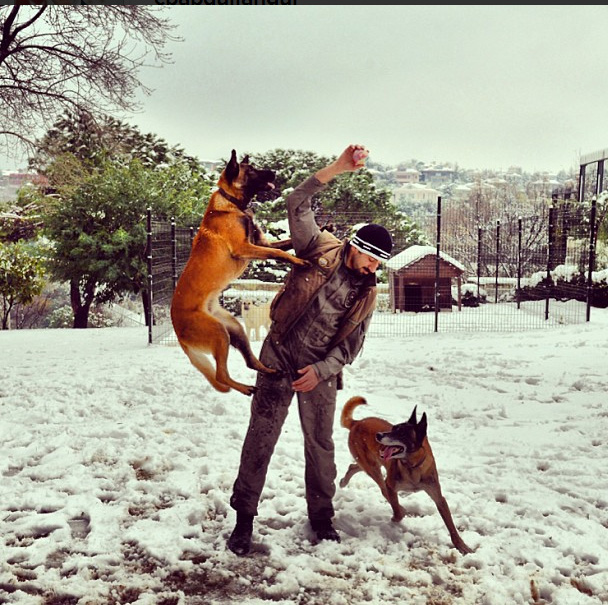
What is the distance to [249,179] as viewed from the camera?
4.93 feet

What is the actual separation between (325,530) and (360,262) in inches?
52.9

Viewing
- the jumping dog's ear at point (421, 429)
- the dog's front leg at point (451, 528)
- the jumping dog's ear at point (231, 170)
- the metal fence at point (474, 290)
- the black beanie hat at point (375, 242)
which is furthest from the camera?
the metal fence at point (474, 290)

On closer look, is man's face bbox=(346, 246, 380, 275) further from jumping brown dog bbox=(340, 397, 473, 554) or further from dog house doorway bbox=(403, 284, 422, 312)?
dog house doorway bbox=(403, 284, 422, 312)

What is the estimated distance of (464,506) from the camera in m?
3.22

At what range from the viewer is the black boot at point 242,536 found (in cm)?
280

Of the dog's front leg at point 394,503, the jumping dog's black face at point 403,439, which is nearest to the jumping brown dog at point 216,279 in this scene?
the jumping dog's black face at point 403,439

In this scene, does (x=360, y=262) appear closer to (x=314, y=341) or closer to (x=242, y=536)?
(x=314, y=341)

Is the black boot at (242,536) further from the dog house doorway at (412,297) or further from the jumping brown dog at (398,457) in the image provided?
the dog house doorway at (412,297)

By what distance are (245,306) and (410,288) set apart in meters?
6.33

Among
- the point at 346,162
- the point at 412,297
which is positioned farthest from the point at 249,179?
the point at 412,297

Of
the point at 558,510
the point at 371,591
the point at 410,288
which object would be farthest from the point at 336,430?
the point at 410,288

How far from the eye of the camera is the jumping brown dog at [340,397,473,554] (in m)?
2.55

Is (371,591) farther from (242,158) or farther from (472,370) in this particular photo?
(472,370)

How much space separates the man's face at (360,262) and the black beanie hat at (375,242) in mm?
30
